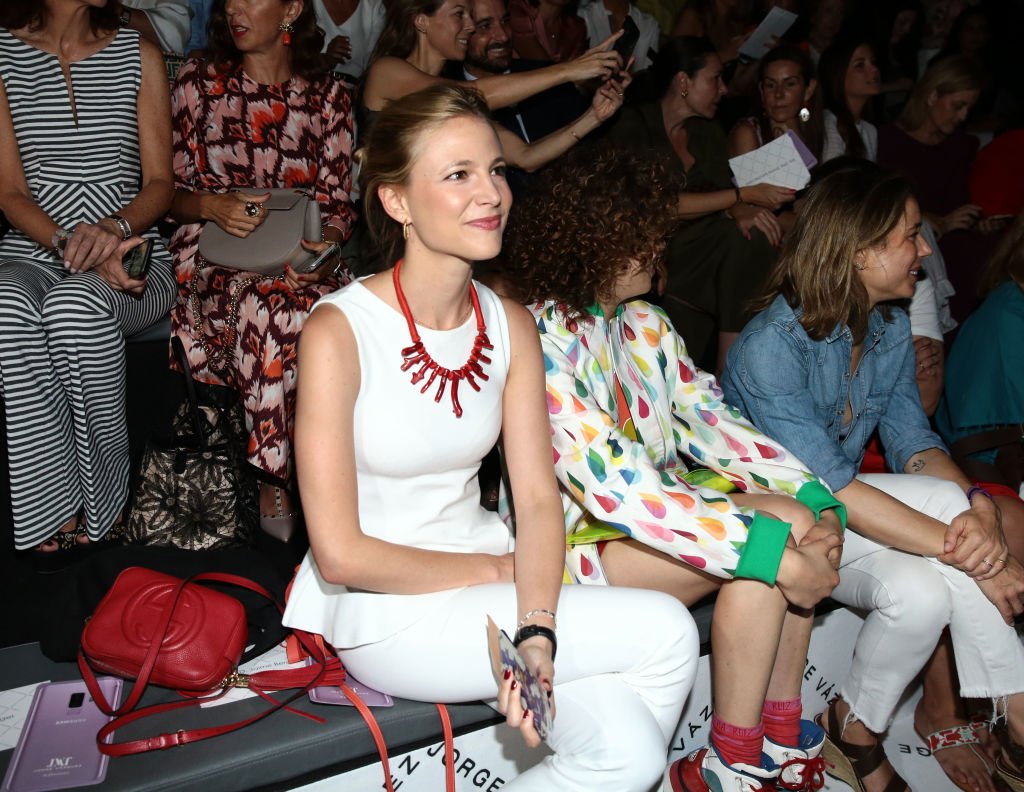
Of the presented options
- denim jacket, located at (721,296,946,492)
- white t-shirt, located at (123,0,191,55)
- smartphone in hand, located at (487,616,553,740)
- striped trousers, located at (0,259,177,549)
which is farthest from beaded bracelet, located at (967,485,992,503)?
white t-shirt, located at (123,0,191,55)

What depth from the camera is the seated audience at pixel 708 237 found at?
3.29 metres

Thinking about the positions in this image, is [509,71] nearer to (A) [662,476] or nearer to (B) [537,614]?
(A) [662,476]

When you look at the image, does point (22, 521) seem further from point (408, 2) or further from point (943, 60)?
point (943, 60)

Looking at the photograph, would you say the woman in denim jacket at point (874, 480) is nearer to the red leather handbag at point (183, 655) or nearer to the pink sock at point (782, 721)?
the pink sock at point (782, 721)

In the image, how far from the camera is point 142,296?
2.44 m

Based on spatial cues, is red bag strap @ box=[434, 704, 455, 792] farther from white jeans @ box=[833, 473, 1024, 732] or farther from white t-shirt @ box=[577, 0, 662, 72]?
white t-shirt @ box=[577, 0, 662, 72]

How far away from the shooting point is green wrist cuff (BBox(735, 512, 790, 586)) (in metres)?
1.73

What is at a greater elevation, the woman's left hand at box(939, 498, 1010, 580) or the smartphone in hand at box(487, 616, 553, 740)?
the smartphone in hand at box(487, 616, 553, 740)

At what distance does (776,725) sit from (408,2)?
2270 mm

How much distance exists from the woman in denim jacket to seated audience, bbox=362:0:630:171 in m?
0.93

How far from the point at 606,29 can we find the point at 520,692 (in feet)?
11.5

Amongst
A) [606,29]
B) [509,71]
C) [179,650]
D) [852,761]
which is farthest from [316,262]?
[606,29]

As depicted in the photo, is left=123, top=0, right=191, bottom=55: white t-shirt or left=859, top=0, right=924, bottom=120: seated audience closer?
left=123, top=0, right=191, bottom=55: white t-shirt

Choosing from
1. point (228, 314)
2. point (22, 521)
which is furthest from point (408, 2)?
point (22, 521)
